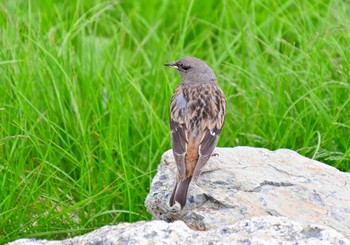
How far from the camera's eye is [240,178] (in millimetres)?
4629

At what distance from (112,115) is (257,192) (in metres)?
1.56

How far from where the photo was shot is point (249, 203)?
436 centimetres

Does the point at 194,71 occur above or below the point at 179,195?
above

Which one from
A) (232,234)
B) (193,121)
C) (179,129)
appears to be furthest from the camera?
(193,121)

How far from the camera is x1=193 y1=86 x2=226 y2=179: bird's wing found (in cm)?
466

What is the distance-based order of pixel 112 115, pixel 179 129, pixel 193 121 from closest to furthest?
pixel 179 129 → pixel 193 121 → pixel 112 115

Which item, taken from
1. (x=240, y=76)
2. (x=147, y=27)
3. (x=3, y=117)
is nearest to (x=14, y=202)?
(x=3, y=117)

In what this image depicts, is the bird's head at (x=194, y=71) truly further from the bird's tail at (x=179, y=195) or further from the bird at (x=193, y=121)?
the bird's tail at (x=179, y=195)

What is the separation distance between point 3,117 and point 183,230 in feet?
7.31

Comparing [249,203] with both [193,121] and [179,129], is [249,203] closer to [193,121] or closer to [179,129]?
[179,129]

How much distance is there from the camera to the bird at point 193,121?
14.9 ft

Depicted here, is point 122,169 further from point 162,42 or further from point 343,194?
point 162,42

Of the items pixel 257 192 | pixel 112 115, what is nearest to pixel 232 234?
pixel 257 192

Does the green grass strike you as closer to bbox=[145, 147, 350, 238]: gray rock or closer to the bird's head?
the bird's head
